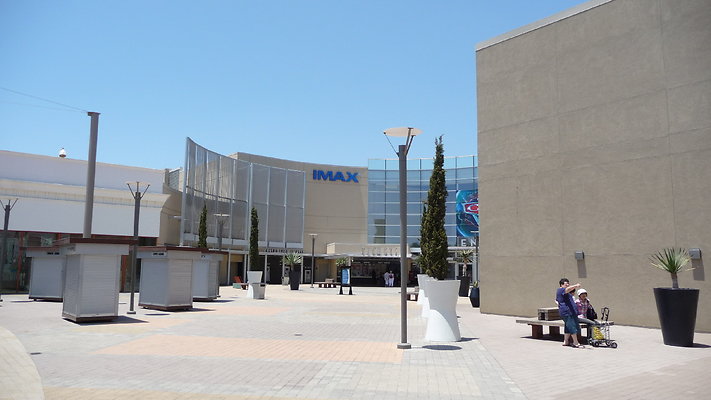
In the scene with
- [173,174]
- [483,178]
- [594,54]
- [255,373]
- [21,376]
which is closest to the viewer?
[21,376]

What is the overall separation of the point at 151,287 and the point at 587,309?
15.2m

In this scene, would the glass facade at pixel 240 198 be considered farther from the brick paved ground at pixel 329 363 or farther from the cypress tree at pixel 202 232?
the brick paved ground at pixel 329 363

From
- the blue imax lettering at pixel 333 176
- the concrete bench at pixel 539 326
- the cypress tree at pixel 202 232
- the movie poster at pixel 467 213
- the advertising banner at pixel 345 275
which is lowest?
the concrete bench at pixel 539 326

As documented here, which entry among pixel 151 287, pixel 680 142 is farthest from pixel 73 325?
pixel 680 142

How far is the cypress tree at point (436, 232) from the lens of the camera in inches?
758

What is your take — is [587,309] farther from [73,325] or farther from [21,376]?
[73,325]

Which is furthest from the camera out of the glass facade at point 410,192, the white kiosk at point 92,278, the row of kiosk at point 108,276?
the glass facade at point 410,192

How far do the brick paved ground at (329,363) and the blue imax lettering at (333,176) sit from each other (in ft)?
143

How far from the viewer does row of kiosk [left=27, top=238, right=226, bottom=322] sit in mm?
15180

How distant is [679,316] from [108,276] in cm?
1425

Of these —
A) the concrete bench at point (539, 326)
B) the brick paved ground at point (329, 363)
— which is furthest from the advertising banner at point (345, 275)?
the concrete bench at point (539, 326)

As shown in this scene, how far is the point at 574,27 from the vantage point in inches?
706

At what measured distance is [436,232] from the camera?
19531mm

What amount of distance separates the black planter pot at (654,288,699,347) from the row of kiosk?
13.5 meters
